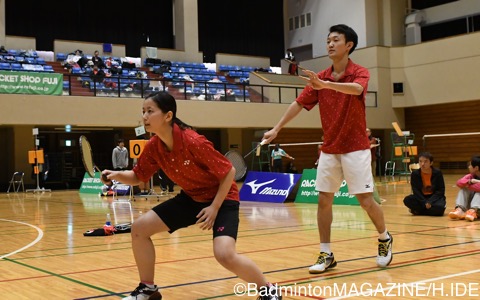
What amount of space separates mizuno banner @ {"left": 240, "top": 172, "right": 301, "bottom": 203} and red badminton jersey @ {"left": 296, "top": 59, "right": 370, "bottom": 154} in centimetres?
817

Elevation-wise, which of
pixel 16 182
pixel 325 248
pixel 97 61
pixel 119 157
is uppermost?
pixel 97 61

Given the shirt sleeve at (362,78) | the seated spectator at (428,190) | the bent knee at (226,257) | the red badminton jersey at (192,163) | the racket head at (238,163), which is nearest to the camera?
the bent knee at (226,257)

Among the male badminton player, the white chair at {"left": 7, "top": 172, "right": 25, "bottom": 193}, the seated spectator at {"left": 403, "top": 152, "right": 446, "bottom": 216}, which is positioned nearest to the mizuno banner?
the seated spectator at {"left": 403, "top": 152, "right": 446, "bottom": 216}

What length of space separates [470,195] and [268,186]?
5.69 m

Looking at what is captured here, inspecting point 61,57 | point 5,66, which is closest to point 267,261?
point 5,66

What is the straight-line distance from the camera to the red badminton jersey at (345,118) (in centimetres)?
471

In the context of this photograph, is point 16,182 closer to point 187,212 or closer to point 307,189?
point 307,189

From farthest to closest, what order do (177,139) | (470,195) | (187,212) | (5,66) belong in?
(5,66), (470,195), (187,212), (177,139)

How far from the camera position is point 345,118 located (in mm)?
4711

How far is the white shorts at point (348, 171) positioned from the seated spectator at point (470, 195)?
13.2 feet

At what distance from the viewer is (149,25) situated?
106 feet

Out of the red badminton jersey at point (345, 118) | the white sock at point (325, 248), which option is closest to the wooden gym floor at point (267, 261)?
the white sock at point (325, 248)

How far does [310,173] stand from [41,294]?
9.09 metres

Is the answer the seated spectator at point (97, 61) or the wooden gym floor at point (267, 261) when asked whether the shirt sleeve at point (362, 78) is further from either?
the seated spectator at point (97, 61)
